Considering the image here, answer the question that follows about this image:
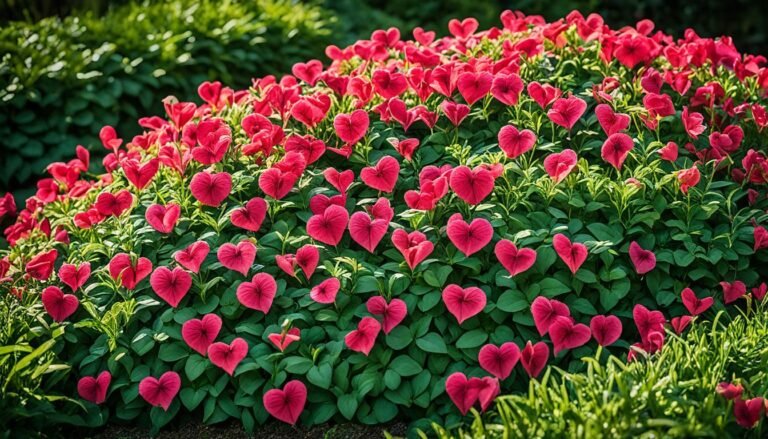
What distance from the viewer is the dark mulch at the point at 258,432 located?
226cm

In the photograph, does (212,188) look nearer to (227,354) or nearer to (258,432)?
(227,354)

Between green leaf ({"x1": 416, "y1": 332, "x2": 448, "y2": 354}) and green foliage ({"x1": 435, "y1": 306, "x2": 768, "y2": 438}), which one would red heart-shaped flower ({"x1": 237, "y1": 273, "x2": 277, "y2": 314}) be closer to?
green leaf ({"x1": 416, "y1": 332, "x2": 448, "y2": 354})

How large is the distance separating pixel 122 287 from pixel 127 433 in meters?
0.42

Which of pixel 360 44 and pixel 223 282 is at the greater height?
pixel 360 44

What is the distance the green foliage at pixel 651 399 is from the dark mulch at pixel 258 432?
8.4 inches

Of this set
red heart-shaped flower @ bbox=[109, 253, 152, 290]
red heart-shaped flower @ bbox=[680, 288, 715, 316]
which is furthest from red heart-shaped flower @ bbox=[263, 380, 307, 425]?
red heart-shaped flower @ bbox=[680, 288, 715, 316]

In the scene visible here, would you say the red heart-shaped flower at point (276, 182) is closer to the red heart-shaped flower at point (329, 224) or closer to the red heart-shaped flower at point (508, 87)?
the red heart-shaped flower at point (329, 224)

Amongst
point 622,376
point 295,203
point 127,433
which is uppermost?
point 295,203

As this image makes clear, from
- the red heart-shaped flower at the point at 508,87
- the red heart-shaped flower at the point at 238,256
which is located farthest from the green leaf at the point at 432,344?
the red heart-shaped flower at the point at 508,87

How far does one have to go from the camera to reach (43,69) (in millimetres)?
4410

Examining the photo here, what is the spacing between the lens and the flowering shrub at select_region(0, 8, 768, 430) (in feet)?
7.46

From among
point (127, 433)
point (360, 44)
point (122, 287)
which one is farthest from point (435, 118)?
point (127, 433)

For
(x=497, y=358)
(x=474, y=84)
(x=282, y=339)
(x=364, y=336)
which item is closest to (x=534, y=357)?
(x=497, y=358)

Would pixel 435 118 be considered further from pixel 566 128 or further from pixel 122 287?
pixel 122 287
